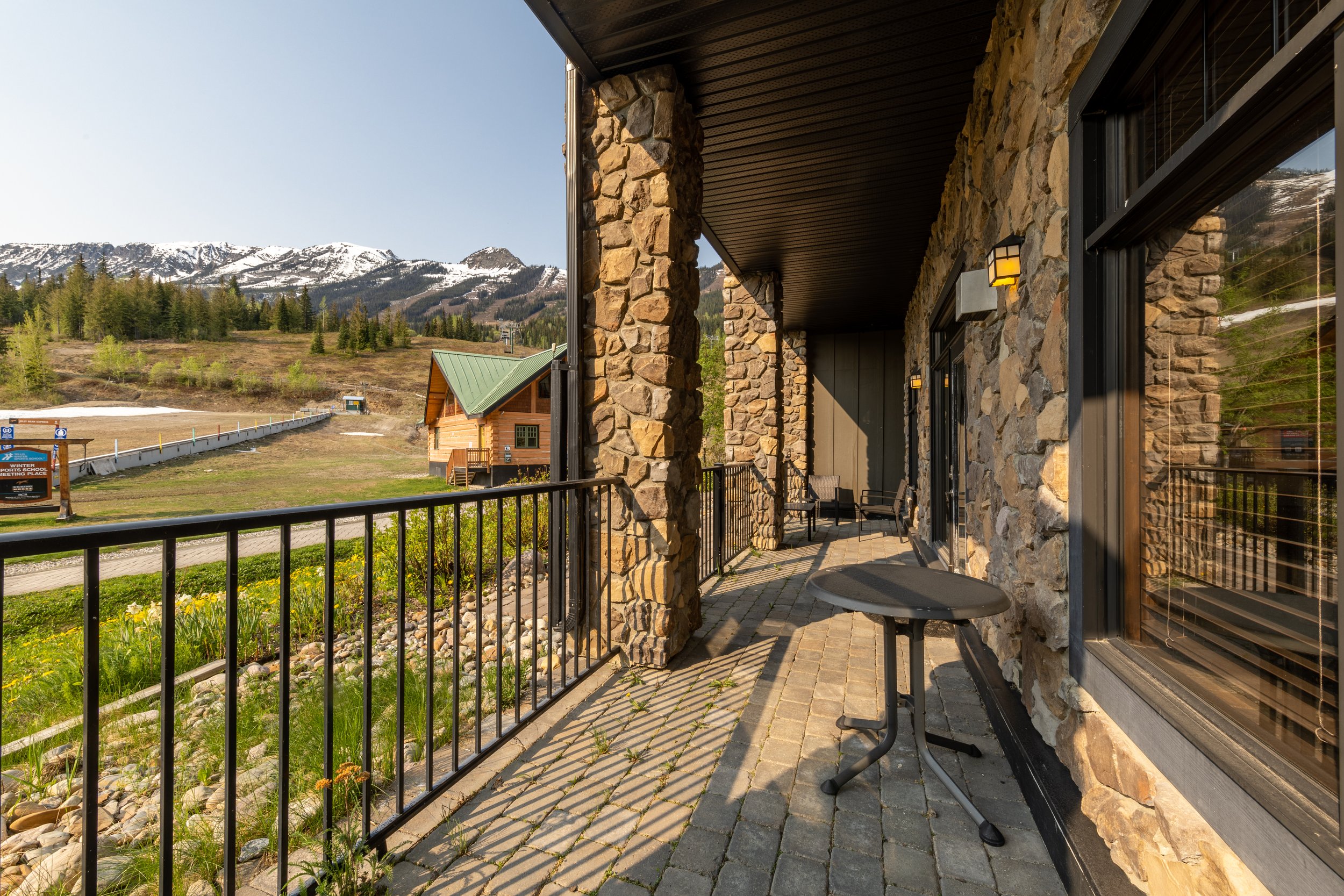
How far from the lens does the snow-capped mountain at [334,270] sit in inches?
4166

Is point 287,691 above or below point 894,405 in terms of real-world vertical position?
below

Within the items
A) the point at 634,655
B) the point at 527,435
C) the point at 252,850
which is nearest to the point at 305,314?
the point at 527,435

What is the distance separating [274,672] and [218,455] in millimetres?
33389

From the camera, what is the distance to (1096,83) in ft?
4.53

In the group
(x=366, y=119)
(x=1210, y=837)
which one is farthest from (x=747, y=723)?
(x=366, y=119)

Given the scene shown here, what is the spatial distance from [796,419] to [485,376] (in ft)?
56.7

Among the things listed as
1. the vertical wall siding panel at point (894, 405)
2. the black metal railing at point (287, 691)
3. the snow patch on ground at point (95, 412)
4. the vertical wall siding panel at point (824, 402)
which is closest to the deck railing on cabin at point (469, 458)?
the vertical wall siding panel at point (824, 402)

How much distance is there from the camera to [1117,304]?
1399 mm

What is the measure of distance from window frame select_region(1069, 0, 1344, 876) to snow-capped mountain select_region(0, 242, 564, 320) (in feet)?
297

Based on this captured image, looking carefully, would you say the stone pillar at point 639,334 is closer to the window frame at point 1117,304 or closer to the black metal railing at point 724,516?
the black metal railing at point 724,516

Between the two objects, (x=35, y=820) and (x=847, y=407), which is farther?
(x=847, y=407)

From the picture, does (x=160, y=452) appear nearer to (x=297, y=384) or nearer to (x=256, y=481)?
(x=256, y=481)

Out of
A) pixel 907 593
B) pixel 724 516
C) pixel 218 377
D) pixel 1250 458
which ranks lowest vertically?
pixel 724 516

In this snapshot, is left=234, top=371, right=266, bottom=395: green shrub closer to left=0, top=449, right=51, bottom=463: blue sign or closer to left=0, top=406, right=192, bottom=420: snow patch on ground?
left=0, top=406, right=192, bottom=420: snow patch on ground
